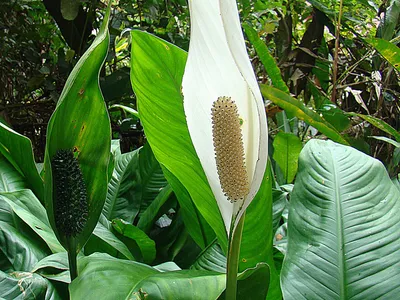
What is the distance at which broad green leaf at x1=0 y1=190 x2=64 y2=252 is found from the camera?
1.82 ft

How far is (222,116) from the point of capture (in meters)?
0.36

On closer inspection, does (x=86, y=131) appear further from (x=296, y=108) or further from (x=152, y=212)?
(x=296, y=108)

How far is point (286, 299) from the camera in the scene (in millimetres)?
433

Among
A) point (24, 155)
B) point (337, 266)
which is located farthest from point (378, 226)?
point (24, 155)

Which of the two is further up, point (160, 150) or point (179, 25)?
point (179, 25)

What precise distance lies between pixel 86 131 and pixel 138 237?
238 millimetres

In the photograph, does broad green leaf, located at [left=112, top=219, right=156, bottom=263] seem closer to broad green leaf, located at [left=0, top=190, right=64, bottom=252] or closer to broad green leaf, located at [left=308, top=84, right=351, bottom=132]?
broad green leaf, located at [left=0, top=190, right=64, bottom=252]

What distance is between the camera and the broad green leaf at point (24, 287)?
42 cm

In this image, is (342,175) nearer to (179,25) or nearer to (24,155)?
(24,155)

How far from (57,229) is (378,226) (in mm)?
331

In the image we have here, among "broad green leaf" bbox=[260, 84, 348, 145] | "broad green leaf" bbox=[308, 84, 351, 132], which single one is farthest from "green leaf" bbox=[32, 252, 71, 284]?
"broad green leaf" bbox=[308, 84, 351, 132]

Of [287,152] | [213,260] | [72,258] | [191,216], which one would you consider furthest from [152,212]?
[287,152]

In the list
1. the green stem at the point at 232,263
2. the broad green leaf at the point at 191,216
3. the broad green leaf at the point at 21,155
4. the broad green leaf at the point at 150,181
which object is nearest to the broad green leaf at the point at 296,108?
the broad green leaf at the point at 150,181

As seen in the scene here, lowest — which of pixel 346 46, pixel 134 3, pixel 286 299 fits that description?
pixel 286 299
